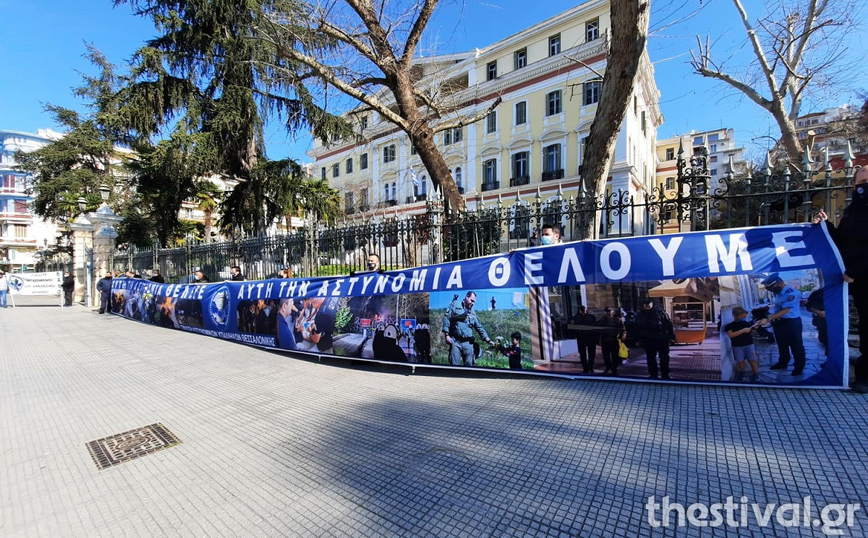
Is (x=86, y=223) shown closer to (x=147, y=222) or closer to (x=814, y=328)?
(x=147, y=222)

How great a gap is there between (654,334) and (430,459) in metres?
2.86

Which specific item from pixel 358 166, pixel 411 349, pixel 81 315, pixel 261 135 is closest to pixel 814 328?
pixel 411 349

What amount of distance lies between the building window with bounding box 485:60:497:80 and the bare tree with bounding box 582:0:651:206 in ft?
A: 103

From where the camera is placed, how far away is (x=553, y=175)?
3022 centimetres

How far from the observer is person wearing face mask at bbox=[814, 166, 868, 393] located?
11.4 feet

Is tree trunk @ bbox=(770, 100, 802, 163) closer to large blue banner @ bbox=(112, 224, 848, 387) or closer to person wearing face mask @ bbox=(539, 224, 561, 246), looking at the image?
large blue banner @ bbox=(112, 224, 848, 387)

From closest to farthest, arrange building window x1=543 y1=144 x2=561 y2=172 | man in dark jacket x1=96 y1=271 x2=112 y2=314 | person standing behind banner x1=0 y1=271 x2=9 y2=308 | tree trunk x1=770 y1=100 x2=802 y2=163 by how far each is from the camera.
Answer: tree trunk x1=770 y1=100 x2=802 y2=163
man in dark jacket x1=96 y1=271 x2=112 y2=314
person standing behind banner x1=0 y1=271 x2=9 y2=308
building window x1=543 y1=144 x2=561 y2=172

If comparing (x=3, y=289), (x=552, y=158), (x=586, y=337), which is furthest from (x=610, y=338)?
(x=552, y=158)

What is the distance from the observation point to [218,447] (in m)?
3.37

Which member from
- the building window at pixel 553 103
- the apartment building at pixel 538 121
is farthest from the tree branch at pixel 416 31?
the building window at pixel 553 103

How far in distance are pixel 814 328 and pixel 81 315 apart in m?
19.6

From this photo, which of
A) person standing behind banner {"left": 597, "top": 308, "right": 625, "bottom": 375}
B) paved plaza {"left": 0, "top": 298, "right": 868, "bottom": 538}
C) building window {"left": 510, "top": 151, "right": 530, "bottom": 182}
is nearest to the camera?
paved plaza {"left": 0, "top": 298, "right": 868, "bottom": 538}

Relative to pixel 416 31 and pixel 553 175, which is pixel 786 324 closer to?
pixel 416 31

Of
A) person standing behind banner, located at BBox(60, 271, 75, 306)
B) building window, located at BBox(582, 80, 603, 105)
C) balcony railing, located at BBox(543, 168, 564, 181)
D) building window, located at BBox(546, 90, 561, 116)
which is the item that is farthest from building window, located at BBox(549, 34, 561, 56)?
person standing behind banner, located at BBox(60, 271, 75, 306)
